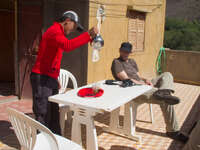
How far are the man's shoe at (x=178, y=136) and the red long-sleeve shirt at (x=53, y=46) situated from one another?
1.94 meters

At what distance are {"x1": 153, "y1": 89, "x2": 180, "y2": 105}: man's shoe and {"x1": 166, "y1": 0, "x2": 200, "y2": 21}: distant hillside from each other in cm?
3550

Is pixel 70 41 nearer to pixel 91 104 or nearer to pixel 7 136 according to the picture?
pixel 91 104

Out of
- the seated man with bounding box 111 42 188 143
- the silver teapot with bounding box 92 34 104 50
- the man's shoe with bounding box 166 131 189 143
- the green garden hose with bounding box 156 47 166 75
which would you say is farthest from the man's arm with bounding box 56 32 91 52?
the green garden hose with bounding box 156 47 166 75

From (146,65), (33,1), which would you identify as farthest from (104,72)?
(146,65)

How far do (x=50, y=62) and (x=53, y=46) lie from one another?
19 centimetres

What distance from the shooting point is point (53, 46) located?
2.54 m

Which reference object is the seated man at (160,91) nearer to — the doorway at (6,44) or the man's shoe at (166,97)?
the man's shoe at (166,97)

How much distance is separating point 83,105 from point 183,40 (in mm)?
26738

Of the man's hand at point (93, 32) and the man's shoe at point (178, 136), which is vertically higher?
the man's hand at point (93, 32)

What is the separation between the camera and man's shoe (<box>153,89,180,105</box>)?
3049 millimetres

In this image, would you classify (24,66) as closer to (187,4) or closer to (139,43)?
(139,43)

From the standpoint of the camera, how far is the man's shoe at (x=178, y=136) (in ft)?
11.0

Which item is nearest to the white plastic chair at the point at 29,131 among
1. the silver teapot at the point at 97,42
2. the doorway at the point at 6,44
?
the silver teapot at the point at 97,42

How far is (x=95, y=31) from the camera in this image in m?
2.45
